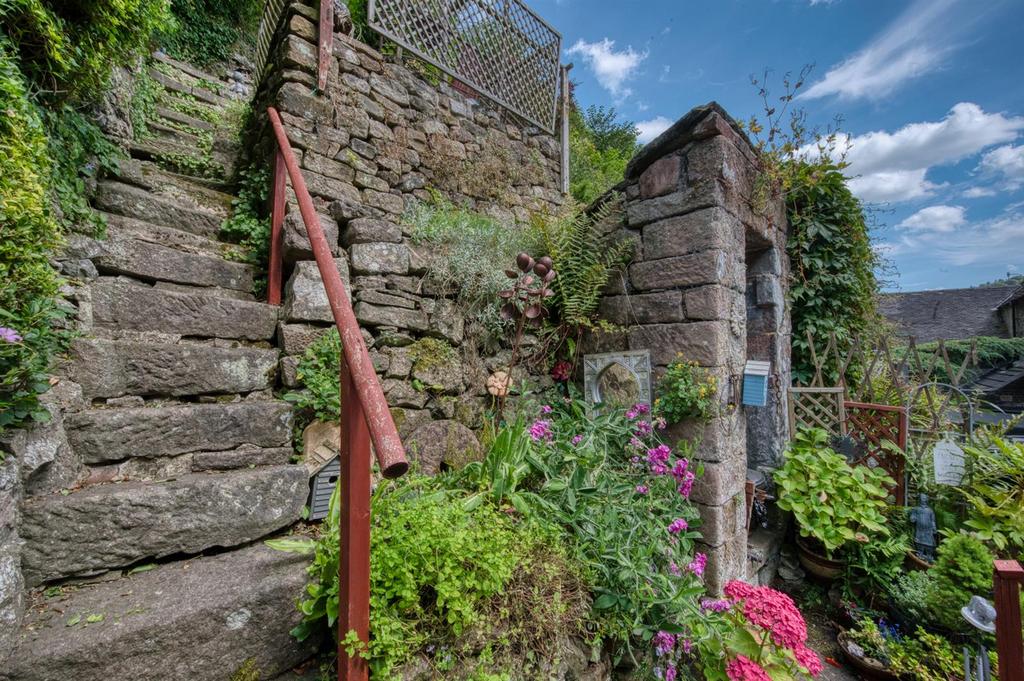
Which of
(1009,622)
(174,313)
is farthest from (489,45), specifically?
(1009,622)

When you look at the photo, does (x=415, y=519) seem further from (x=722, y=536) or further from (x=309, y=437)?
(x=722, y=536)

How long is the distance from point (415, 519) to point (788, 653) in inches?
84.4

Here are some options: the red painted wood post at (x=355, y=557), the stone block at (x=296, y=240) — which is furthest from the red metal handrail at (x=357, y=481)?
the stone block at (x=296, y=240)

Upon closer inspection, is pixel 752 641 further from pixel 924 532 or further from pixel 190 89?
pixel 190 89

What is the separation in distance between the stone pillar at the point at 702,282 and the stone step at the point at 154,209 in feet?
9.03

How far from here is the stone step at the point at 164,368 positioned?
1.56 metres

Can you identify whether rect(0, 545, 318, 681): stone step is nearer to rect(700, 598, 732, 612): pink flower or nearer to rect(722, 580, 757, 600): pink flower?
rect(700, 598, 732, 612): pink flower

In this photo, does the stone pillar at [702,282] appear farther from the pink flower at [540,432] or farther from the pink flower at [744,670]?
the pink flower at [540,432]

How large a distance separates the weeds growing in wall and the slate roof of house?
56.7ft

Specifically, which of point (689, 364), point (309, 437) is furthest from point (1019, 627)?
point (309, 437)

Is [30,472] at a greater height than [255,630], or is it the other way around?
[30,472]

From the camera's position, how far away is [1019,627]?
136cm

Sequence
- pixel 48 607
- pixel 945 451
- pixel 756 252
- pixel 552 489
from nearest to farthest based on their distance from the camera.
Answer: pixel 48 607, pixel 552 489, pixel 945 451, pixel 756 252

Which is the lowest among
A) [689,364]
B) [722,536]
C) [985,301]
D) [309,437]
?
[722,536]
